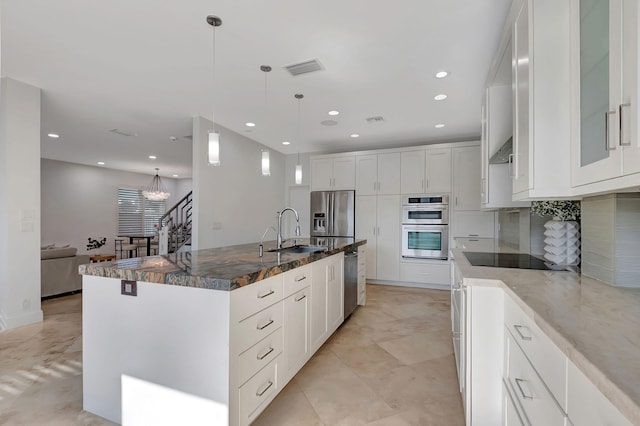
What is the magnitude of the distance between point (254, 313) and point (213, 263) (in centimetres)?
48

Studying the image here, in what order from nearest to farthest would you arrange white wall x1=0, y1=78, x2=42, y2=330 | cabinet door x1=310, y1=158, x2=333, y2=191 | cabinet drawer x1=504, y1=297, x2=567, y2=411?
1. cabinet drawer x1=504, y1=297, x2=567, y2=411
2. white wall x1=0, y1=78, x2=42, y2=330
3. cabinet door x1=310, y1=158, x2=333, y2=191

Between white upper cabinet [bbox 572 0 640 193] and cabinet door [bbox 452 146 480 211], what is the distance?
12.4 ft

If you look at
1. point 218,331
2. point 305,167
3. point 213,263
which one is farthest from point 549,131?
point 305,167

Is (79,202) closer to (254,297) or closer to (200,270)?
(200,270)

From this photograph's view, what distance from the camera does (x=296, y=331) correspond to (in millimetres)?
2104

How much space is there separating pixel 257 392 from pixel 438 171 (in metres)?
4.47

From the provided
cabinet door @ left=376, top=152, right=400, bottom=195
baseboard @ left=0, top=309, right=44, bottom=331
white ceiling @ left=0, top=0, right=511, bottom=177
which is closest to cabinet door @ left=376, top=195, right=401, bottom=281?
cabinet door @ left=376, top=152, right=400, bottom=195

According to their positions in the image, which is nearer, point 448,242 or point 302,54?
point 302,54

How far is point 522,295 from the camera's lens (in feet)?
3.91

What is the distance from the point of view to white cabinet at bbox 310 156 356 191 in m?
5.63

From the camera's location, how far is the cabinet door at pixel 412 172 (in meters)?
5.14

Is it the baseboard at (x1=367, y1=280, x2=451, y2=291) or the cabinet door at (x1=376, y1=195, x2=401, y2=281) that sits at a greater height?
the cabinet door at (x1=376, y1=195, x2=401, y2=281)

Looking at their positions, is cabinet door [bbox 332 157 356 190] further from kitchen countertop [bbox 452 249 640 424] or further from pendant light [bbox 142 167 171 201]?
pendant light [bbox 142 167 171 201]

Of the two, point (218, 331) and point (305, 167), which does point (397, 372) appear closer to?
point (218, 331)
